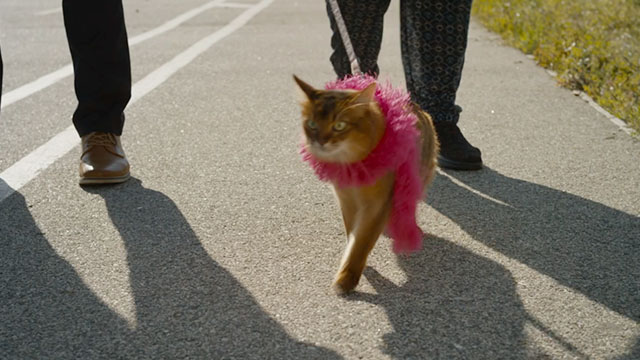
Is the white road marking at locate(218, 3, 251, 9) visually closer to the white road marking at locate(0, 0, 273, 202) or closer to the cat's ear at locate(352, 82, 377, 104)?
the white road marking at locate(0, 0, 273, 202)

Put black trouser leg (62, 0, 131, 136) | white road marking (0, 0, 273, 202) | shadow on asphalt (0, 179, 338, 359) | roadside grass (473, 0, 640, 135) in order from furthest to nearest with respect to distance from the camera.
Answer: roadside grass (473, 0, 640, 135) → white road marking (0, 0, 273, 202) → black trouser leg (62, 0, 131, 136) → shadow on asphalt (0, 179, 338, 359)

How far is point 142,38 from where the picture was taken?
26.9 feet

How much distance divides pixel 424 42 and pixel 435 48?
0.07m

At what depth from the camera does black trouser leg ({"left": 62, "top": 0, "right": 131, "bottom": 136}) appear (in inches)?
150

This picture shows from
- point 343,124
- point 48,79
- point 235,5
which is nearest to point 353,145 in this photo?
point 343,124

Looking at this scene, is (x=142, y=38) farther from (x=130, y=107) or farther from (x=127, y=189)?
(x=127, y=189)

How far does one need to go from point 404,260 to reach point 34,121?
10.3 feet

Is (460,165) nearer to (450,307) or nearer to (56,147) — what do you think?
(450,307)

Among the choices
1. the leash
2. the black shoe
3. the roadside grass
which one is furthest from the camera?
the roadside grass

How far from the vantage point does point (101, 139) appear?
401cm

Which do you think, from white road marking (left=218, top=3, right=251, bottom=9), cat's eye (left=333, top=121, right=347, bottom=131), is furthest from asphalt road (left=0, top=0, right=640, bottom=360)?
white road marking (left=218, top=3, right=251, bottom=9)

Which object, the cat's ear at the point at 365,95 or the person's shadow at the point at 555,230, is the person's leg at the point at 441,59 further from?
the cat's ear at the point at 365,95

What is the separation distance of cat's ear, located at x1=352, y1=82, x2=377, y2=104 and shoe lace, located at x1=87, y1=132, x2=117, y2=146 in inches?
71.9

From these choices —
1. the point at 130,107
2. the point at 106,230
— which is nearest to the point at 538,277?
the point at 106,230
